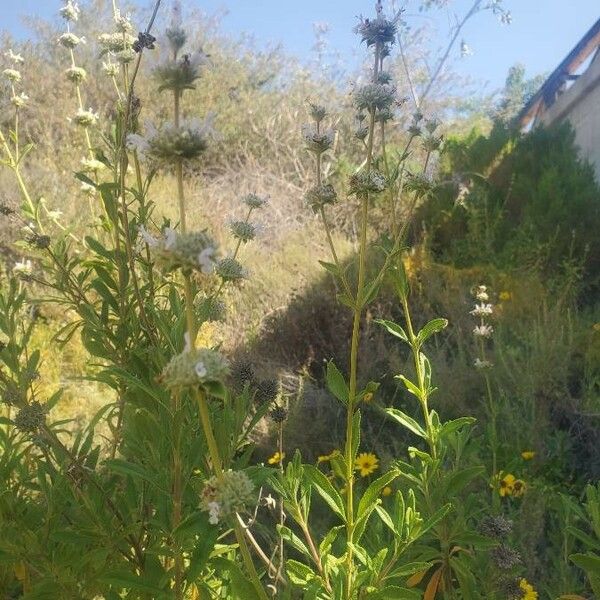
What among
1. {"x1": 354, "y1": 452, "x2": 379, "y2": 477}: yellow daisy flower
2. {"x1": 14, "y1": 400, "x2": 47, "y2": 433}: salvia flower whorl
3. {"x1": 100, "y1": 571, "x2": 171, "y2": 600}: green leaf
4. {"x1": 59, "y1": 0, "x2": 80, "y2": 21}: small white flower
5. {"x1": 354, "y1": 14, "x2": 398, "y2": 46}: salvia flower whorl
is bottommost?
{"x1": 354, "y1": 452, "x2": 379, "y2": 477}: yellow daisy flower

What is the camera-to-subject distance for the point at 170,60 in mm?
762

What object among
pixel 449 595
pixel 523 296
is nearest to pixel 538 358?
pixel 523 296

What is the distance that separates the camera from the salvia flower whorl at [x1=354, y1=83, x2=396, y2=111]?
125cm

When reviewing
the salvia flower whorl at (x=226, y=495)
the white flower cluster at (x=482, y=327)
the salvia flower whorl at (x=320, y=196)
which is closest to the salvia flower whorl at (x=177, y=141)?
the salvia flower whorl at (x=226, y=495)

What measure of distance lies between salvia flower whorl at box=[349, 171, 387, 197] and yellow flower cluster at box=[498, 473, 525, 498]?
130 centimetres

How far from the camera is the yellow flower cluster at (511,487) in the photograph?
2111 millimetres

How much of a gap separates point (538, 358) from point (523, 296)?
3.76 ft

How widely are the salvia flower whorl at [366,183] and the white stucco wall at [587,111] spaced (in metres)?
5.15

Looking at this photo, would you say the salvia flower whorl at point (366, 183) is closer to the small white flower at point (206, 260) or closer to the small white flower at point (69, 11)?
the small white flower at point (206, 260)

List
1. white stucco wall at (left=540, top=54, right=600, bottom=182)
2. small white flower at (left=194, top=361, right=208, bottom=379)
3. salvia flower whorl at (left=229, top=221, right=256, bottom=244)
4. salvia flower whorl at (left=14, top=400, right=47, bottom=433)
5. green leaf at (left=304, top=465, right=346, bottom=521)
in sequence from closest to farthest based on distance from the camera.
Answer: small white flower at (left=194, top=361, right=208, bottom=379) < green leaf at (left=304, top=465, right=346, bottom=521) < salvia flower whorl at (left=14, top=400, right=47, bottom=433) < salvia flower whorl at (left=229, top=221, right=256, bottom=244) < white stucco wall at (left=540, top=54, right=600, bottom=182)

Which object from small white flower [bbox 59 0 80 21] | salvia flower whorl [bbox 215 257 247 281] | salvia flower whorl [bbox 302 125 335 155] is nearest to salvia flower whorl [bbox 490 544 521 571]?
salvia flower whorl [bbox 215 257 247 281]

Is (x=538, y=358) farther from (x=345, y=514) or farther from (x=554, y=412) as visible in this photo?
(x=345, y=514)

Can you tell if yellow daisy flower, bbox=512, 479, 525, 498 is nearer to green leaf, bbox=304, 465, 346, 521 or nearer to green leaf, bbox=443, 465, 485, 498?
green leaf, bbox=443, 465, 485, 498

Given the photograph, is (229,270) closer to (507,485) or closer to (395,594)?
(395,594)
